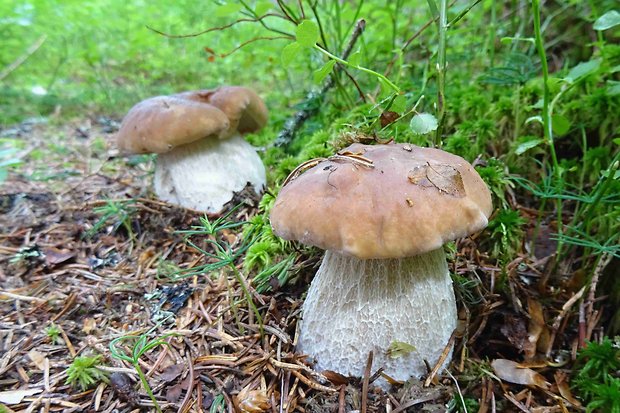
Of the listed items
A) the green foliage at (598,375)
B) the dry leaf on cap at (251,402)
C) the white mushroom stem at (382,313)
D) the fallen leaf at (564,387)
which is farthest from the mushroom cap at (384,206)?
the fallen leaf at (564,387)

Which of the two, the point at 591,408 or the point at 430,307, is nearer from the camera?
the point at 591,408

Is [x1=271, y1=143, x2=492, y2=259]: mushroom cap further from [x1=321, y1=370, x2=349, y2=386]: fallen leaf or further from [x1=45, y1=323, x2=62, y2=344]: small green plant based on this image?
[x1=45, y1=323, x2=62, y2=344]: small green plant

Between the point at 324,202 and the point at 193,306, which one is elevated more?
the point at 324,202

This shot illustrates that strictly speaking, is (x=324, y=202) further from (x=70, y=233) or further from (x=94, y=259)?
(x=70, y=233)

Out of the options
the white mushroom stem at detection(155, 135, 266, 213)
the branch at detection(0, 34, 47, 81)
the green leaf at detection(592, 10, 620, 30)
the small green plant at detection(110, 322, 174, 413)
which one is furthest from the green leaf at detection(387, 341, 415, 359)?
the branch at detection(0, 34, 47, 81)

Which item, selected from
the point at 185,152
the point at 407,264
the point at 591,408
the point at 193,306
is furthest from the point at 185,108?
the point at 591,408

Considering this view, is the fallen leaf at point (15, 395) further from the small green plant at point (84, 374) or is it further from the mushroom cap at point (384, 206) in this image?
the mushroom cap at point (384, 206)

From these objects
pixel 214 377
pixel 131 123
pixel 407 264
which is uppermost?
pixel 131 123
